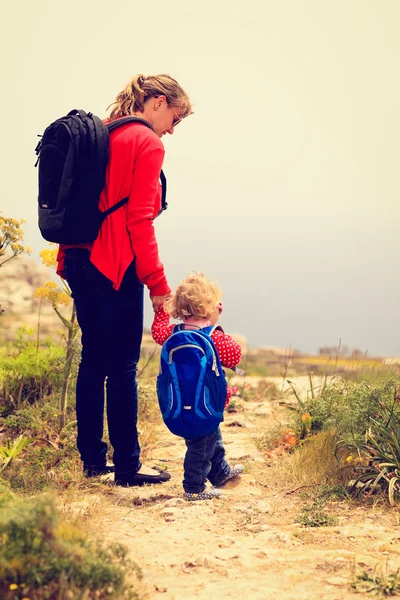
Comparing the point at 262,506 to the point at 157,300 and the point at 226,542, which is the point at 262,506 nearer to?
the point at 226,542

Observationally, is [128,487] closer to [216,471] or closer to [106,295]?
[216,471]

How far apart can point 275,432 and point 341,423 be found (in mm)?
1030

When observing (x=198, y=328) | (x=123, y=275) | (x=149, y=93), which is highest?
(x=149, y=93)

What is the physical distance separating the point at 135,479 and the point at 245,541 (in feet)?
4.04

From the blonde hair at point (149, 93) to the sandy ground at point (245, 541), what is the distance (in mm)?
2363

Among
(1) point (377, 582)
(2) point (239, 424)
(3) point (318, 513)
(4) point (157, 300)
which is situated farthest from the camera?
(2) point (239, 424)

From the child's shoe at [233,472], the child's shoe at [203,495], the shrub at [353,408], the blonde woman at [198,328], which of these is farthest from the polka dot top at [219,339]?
the shrub at [353,408]

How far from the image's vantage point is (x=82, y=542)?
2633 mm

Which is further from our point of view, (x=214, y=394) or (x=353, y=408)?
(x=353, y=408)

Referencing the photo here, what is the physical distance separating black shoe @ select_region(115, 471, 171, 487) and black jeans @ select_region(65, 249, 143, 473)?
0.03m

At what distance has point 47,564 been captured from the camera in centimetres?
245

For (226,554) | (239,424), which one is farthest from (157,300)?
(239,424)

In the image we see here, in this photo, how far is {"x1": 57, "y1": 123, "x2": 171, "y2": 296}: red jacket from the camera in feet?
13.7

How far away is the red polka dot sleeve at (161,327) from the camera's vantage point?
14.5 ft
